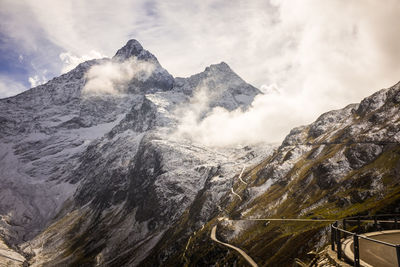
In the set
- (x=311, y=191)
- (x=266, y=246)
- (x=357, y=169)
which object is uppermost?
(x=357, y=169)

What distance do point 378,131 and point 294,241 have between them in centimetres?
11681

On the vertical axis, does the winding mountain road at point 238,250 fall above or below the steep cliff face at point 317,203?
below

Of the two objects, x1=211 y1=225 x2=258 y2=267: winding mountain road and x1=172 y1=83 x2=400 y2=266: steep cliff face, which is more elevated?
x1=172 y1=83 x2=400 y2=266: steep cliff face

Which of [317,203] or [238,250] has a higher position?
[317,203]

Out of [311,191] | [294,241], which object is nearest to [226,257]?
[294,241]

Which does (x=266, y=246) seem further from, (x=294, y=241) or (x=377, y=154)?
(x=377, y=154)

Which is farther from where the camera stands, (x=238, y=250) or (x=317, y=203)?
(x=317, y=203)

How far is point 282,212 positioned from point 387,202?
200 feet

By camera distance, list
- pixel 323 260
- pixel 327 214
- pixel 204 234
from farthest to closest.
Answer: pixel 204 234 → pixel 327 214 → pixel 323 260

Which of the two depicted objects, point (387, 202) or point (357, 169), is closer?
point (387, 202)

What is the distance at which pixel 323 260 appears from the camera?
21016 mm

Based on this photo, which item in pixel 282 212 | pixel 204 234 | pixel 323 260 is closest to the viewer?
pixel 323 260

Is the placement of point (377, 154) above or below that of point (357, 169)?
above

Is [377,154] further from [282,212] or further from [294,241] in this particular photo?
[294,241]
